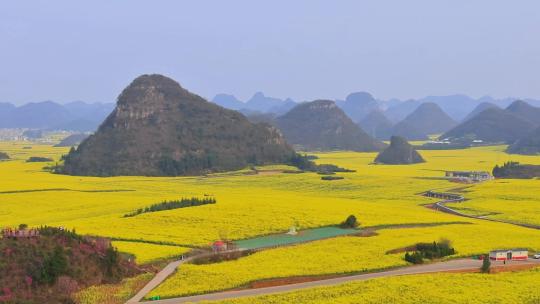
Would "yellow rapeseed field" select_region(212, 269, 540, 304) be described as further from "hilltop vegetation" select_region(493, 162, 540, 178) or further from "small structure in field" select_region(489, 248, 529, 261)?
"hilltop vegetation" select_region(493, 162, 540, 178)

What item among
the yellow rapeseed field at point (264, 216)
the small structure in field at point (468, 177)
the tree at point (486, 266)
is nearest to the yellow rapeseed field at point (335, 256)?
the yellow rapeseed field at point (264, 216)

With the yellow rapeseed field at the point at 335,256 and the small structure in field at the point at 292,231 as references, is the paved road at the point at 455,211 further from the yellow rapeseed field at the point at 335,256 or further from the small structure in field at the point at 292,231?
the small structure in field at the point at 292,231

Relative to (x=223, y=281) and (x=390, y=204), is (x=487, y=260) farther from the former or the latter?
(x=390, y=204)

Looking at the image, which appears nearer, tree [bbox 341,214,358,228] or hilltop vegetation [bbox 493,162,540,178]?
tree [bbox 341,214,358,228]

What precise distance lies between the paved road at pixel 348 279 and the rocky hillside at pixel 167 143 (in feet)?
399

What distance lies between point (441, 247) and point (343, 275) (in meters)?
12.0

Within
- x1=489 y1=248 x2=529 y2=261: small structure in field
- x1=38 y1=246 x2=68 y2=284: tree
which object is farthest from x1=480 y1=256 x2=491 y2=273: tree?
x1=38 y1=246 x2=68 y2=284: tree

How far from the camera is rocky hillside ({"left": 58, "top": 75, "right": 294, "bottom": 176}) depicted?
168500mm

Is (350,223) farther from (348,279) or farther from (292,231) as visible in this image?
(348,279)

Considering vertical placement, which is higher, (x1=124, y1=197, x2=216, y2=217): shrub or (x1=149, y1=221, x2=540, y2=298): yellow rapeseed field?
(x1=124, y1=197, x2=216, y2=217): shrub

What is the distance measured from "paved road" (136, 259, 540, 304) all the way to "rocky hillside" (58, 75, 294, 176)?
122 meters

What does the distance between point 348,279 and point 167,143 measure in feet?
450

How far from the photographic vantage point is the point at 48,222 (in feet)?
260

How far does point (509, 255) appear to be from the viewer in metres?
53.8
